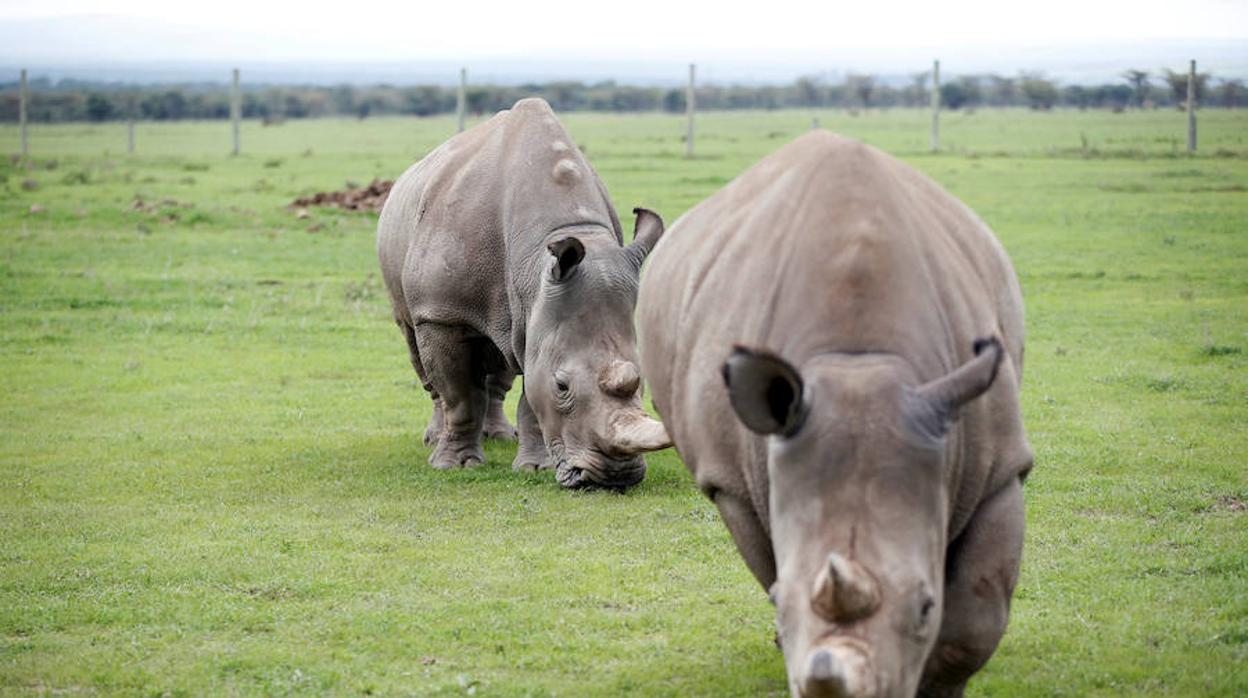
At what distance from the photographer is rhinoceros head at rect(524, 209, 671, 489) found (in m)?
9.87

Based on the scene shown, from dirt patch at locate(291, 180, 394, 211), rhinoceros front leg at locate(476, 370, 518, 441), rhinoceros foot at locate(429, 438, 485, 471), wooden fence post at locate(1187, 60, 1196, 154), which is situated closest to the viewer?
rhinoceros foot at locate(429, 438, 485, 471)

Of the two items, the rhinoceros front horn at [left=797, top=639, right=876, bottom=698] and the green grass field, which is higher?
the rhinoceros front horn at [left=797, top=639, right=876, bottom=698]

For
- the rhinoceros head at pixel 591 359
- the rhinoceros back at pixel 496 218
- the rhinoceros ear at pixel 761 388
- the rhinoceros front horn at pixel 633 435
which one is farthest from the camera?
the rhinoceros back at pixel 496 218

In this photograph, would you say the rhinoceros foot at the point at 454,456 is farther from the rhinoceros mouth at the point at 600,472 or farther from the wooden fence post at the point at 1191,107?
the wooden fence post at the point at 1191,107

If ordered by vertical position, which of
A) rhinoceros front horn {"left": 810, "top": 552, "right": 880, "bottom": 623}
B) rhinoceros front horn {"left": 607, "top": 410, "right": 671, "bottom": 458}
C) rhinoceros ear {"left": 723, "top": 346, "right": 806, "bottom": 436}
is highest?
rhinoceros ear {"left": 723, "top": 346, "right": 806, "bottom": 436}

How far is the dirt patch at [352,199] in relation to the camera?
25281mm

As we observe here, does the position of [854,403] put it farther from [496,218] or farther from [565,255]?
[496,218]

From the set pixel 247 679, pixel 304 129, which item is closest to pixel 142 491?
pixel 247 679

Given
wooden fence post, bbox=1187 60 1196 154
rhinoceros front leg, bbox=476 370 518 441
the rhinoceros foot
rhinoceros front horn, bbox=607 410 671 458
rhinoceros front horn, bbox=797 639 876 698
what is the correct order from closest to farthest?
rhinoceros front horn, bbox=797 639 876 698, rhinoceros front horn, bbox=607 410 671 458, the rhinoceros foot, rhinoceros front leg, bbox=476 370 518 441, wooden fence post, bbox=1187 60 1196 154

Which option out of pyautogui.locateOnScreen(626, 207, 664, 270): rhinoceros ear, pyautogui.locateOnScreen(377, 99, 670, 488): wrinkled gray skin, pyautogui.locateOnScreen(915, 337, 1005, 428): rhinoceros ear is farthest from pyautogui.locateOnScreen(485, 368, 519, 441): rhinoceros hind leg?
pyautogui.locateOnScreen(915, 337, 1005, 428): rhinoceros ear

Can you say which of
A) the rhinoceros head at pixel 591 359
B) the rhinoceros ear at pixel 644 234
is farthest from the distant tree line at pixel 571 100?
the rhinoceros head at pixel 591 359

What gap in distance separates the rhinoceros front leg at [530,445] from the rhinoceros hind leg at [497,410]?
49.7 inches

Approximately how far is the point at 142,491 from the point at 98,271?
31.8 feet

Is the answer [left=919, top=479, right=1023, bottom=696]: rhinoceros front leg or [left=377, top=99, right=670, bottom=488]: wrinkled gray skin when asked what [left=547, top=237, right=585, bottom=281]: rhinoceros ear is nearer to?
[left=377, top=99, right=670, bottom=488]: wrinkled gray skin
